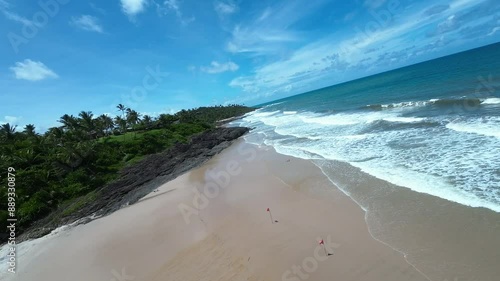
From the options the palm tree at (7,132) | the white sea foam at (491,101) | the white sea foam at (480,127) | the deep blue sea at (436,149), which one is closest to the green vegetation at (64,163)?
the palm tree at (7,132)

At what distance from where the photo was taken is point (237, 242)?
32.9ft

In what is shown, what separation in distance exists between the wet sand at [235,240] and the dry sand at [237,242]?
1.5 inches

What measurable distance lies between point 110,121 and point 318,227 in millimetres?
56667

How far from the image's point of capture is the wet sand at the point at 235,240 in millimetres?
7699

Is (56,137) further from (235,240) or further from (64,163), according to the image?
(235,240)

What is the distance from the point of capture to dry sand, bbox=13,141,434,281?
302 inches

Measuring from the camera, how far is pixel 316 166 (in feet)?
56.1

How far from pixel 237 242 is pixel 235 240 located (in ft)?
0.71

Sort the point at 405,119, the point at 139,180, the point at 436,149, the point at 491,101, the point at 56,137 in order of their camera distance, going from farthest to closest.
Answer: the point at 56,137
the point at 139,180
the point at 405,119
the point at 491,101
the point at 436,149

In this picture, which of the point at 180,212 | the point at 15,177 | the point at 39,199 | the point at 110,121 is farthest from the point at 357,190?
the point at 110,121

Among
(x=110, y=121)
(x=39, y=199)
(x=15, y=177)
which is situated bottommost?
(x=39, y=199)

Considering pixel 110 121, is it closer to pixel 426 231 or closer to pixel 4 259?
pixel 4 259

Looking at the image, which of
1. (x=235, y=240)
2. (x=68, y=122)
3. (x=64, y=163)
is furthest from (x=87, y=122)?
(x=235, y=240)

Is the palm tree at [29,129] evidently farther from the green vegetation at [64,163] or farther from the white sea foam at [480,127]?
the white sea foam at [480,127]
